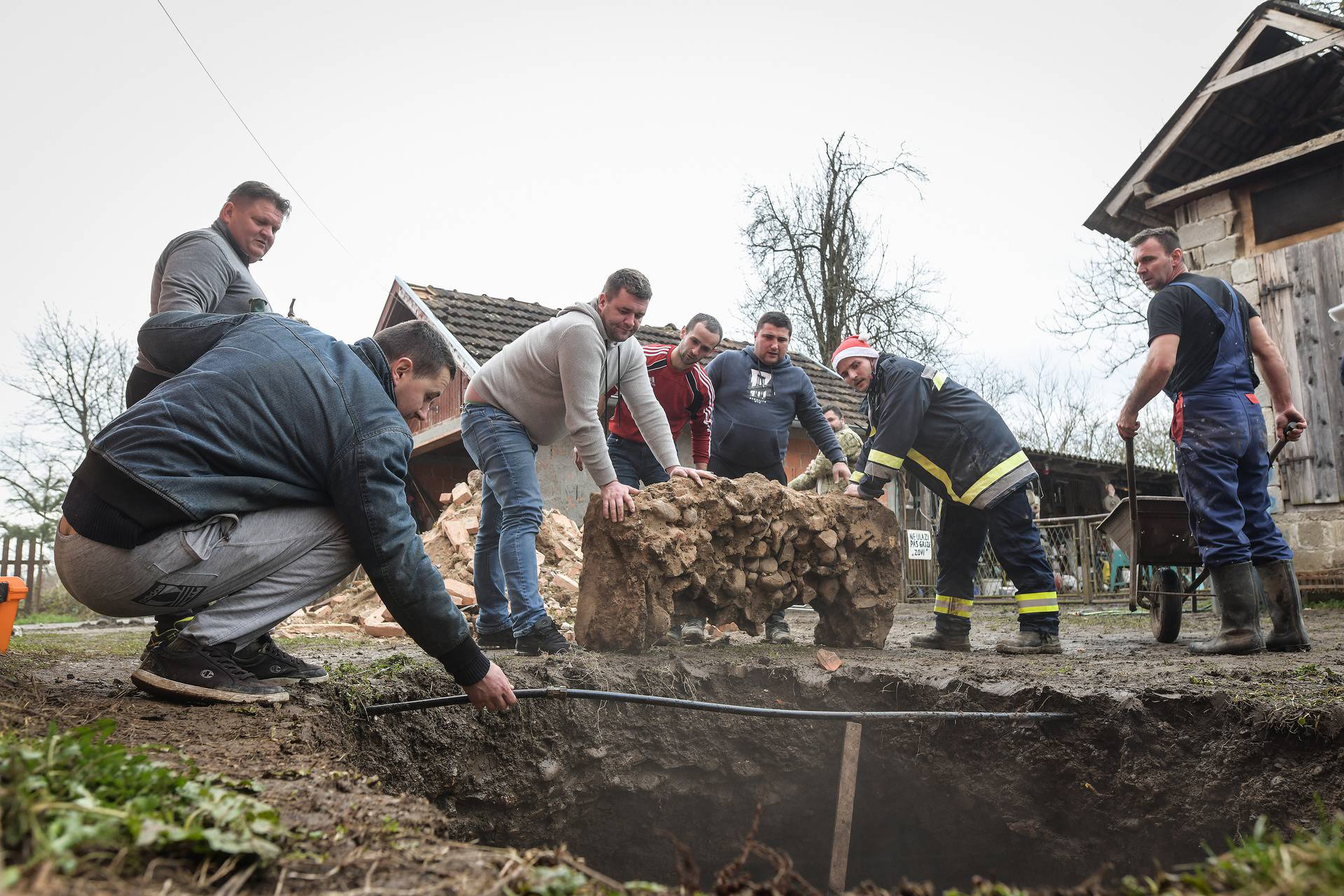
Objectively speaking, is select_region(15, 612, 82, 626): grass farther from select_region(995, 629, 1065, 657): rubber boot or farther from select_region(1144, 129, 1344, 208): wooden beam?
select_region(1144, 129, 1344, 208): wooden beam

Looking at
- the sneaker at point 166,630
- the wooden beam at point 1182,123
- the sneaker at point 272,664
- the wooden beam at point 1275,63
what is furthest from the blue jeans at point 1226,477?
the wooden beam at point 1182,123

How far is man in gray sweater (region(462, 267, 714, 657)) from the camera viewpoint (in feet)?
13.1

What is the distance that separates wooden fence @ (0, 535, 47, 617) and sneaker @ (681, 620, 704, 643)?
17705mm

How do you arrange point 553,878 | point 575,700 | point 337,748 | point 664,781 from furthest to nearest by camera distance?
point 664,781, point 575,700, point 337,748, point 553,878

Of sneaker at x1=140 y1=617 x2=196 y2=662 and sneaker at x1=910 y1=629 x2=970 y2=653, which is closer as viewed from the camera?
→ sneaker at x1=140 y1=617 x2=196 y2=662

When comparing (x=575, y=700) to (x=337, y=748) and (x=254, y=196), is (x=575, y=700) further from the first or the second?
(x=254, y=196)

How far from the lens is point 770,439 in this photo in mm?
5422

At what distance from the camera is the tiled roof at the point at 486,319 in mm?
12094

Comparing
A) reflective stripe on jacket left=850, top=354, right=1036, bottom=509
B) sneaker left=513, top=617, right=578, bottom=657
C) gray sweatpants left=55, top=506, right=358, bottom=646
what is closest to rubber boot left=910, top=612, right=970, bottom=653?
reflective stripe on jacket left=850, top=354, right=1036, bottom=509

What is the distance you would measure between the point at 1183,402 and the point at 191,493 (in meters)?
4.54

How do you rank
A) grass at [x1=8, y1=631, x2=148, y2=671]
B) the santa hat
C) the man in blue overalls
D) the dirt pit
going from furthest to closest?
the santa hat, the man in blue overalls, grass at [x1=8, y1=631, x2=148, y2=671], the dirt pit

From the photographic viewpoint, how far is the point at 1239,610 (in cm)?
417

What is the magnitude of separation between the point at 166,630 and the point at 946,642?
4016mm

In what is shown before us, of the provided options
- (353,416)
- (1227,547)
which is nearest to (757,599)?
(1227,547)
